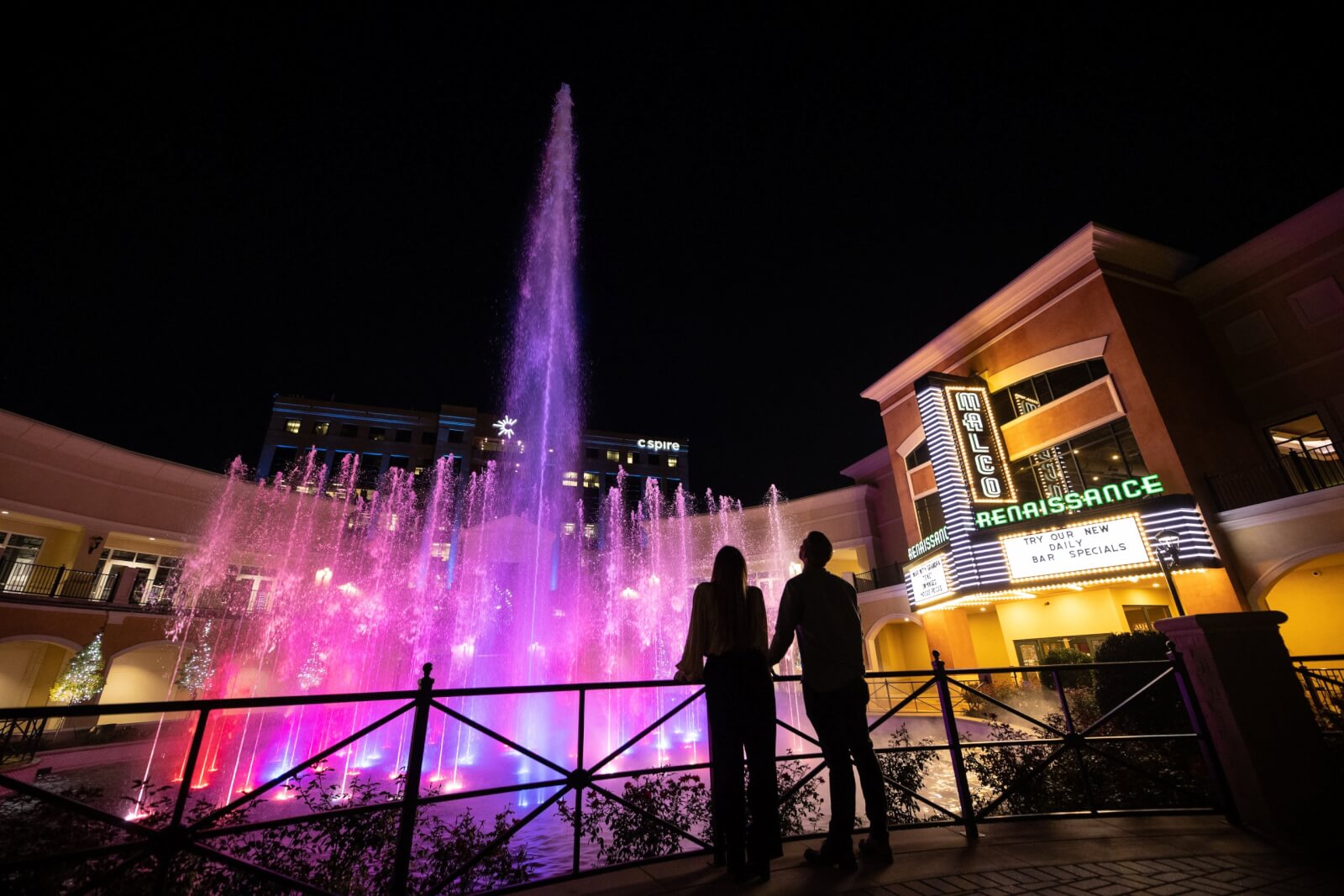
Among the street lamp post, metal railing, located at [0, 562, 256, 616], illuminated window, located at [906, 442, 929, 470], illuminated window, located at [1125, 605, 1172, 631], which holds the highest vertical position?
illuminated window, located at [906, 442, 929, 470]

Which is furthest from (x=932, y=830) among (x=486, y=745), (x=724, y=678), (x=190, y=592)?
(x=190, y=592)

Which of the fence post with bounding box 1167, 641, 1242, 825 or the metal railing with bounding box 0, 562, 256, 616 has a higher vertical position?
the metal railing with bounding box 0, 562, 256, 616

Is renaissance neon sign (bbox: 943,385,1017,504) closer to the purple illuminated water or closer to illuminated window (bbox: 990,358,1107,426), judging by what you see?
illuminated window (bbox: 990,358,1107,426)

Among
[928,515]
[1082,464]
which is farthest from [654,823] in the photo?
[928,515]

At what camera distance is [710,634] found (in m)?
3.57

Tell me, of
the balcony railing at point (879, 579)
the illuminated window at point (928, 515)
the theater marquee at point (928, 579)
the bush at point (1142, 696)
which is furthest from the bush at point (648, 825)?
the balcony railing at point (879, 579)

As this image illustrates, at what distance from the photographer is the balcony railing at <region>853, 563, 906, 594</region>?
77.3 ft

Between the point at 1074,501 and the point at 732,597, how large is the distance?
1353 centimetres

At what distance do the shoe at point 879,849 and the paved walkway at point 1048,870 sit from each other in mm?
78

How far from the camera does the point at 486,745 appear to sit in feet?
45.5

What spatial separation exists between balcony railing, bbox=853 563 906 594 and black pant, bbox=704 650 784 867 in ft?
70.4

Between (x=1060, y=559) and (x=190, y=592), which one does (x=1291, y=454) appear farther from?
(x=190, y=592)

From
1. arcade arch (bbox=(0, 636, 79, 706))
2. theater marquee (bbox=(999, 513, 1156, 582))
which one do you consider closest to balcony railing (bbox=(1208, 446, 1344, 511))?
theater marquee (bbox=(999, 513, 1156, 582))

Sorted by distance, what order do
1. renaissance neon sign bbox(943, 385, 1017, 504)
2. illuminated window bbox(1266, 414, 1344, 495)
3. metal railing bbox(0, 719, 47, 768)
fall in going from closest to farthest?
metal railing bbox(0, 719, 47, 768), illuminated window bbox(1266, 414, 1344, 495), renaissance neon sign bbox(943, 385, 1017, 504)
